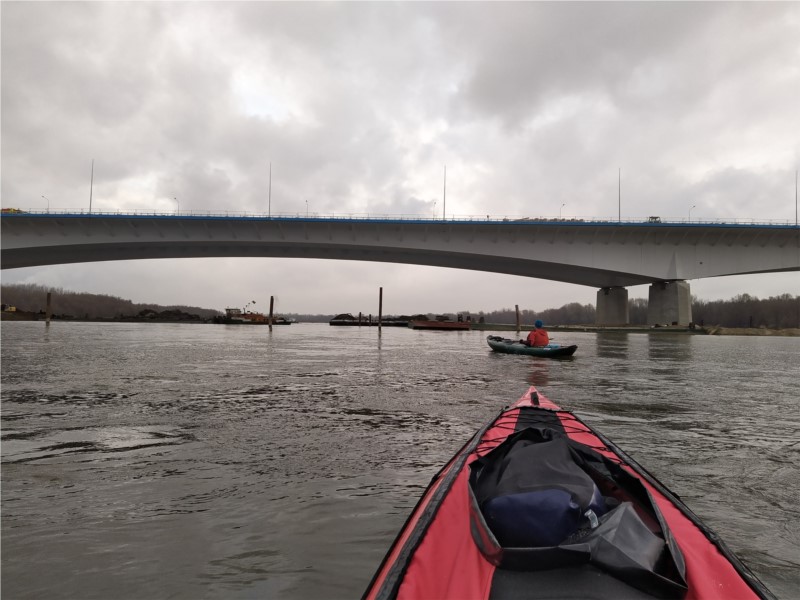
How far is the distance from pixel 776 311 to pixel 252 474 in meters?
110

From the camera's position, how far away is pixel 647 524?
278 centimetres

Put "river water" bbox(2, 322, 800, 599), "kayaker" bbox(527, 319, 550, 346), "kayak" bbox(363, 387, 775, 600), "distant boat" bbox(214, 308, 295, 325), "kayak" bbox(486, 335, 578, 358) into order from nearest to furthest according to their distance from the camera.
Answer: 1. "kayak" bbox(363, 387, 775, 600)
2. "river water" bbox(2, 322, 800, 599)
3. "kayak" bbox(486, 335, 578, 358)
4. "kayaker" bbox(527, 319, 550, 346)
5. "distant boat" bbox(214, 308, 295, 325)

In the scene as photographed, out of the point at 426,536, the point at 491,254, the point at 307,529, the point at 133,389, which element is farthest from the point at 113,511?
the point at 491,254

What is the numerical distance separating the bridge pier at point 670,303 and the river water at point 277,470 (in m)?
31.2

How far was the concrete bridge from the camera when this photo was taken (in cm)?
3559

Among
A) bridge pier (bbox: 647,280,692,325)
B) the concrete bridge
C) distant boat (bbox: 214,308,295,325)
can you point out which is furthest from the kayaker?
distant boat (bbox: 214,308,295,325)

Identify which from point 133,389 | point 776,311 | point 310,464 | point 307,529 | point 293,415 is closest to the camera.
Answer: point 307,529

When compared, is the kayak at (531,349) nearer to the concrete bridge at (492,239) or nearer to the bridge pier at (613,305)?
the concrete bridge at (492,239)

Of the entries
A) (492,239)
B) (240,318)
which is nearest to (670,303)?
(492,239)

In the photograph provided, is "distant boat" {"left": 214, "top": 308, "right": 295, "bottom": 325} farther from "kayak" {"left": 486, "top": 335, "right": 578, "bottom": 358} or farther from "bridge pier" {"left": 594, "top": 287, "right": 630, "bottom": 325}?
"kayak" {"left": 486, "top": 335, "right": 578, "bottom": 358}

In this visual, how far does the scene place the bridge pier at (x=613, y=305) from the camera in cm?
4769

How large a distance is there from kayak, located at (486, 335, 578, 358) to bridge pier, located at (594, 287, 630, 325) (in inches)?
1201

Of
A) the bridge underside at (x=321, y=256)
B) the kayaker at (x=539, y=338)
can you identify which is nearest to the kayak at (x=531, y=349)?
the kayaker at (x=539, y=338)

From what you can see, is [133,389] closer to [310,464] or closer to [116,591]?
[310,464]
